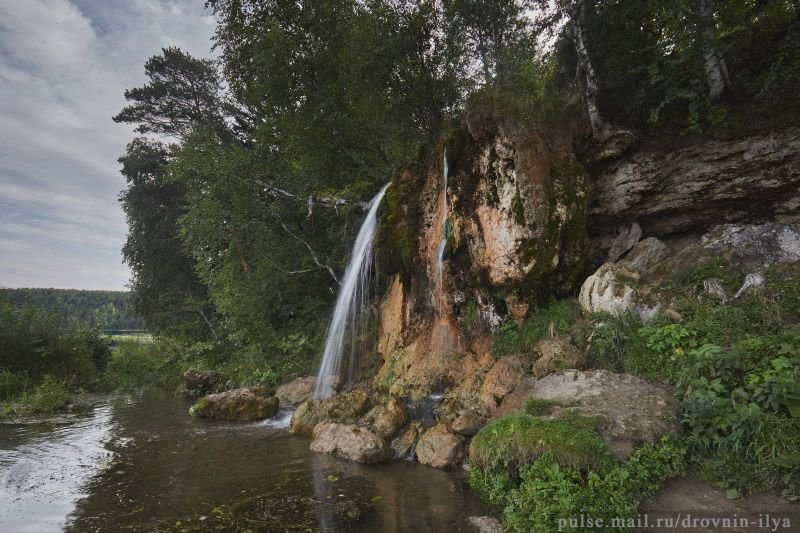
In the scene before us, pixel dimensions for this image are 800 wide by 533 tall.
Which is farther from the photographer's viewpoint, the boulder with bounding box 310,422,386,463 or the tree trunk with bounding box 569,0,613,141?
the tree trunk with bounding box 569,0,613,141

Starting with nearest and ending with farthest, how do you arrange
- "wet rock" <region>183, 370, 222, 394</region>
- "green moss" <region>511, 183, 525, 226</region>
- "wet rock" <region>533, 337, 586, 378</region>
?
"wet rock" <region>533, 337, 586, 378</region>, "green moss" <region>511, 183, 525, 226</region>, "wet rock" <region>183, 370, 222, 394</region>

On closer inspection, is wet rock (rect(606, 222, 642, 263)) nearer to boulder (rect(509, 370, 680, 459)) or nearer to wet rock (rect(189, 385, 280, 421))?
boulder (rect(509, 370, 680, 459))

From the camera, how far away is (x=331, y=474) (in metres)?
6.40

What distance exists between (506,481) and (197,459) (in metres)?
5.70

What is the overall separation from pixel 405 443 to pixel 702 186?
8.69 meters

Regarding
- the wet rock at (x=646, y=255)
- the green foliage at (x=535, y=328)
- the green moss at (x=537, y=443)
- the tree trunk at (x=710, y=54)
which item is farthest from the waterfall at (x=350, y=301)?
the tree trunk at (x=710, y=54)

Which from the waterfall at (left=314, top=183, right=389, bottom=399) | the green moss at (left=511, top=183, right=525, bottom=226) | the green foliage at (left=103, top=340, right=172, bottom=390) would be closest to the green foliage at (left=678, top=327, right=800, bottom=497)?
the green moss at (left=511, top=183, right=525, bottom=226)

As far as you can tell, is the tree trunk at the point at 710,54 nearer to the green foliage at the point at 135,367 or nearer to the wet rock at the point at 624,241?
the wet rock at the point at 624,241

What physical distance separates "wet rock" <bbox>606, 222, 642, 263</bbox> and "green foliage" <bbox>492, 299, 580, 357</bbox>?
6.11 ft

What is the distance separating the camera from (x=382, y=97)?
14.0 metres

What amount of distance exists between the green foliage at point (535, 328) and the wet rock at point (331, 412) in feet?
11.2

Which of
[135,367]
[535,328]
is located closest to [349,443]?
[535,328]

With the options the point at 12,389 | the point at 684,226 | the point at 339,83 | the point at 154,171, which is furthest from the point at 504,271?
the point at 154,171

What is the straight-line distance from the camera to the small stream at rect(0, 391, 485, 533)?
4816 millimetres
